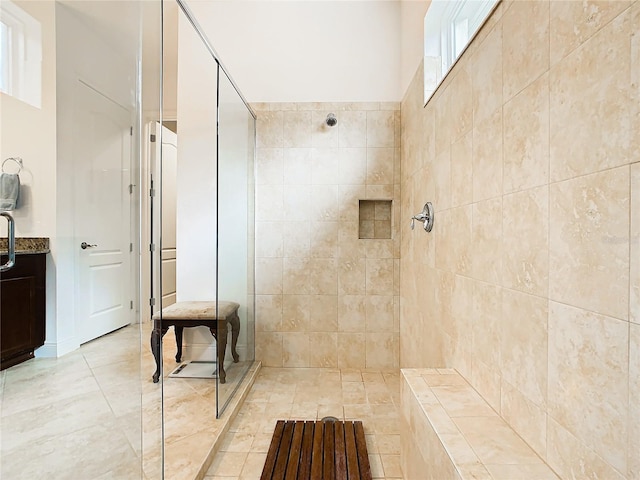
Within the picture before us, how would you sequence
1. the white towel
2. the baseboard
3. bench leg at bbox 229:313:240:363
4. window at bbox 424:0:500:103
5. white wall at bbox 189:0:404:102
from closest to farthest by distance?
1. the white towel
2. the baseboard
3. window at bbox 424:0:500:103
4. bench leg at bbox 229:313:240:363
5. white wall at bbox 189:0:404:102

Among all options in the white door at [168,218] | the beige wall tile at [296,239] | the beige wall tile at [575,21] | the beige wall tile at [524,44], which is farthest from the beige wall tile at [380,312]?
the white door at [168,218]

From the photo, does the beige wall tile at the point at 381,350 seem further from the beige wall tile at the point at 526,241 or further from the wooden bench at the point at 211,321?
the beige wall tile at the point at 526,241

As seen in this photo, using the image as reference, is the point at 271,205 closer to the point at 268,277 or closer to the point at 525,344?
the point at 268,277

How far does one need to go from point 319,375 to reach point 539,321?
7.20 ft

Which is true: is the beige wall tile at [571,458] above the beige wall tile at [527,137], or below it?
below

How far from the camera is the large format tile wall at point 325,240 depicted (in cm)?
301

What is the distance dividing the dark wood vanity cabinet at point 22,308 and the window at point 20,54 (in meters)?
0.58

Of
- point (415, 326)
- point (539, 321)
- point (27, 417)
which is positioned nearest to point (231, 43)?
point (415, 326)

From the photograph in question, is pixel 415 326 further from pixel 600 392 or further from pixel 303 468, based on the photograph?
pixel 600 392

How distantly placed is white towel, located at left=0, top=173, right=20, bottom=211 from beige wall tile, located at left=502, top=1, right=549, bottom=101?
1647mm

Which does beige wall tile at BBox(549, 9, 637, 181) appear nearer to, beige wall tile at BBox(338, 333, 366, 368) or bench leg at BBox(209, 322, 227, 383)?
bench leg at BBox(209, 322, 227, 383)

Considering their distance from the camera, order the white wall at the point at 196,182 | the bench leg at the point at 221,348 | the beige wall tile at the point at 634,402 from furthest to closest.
A: the white wall at the point at 196,182, the bench leg at the point at 221,348, the beige wall tile at the point at 634,402

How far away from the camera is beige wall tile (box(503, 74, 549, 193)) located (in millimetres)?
939

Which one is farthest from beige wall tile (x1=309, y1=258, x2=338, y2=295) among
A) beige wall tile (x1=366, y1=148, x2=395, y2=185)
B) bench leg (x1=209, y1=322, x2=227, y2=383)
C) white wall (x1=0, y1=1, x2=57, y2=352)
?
white wall (x1=0, y1=1, x2=57, y2=352)
